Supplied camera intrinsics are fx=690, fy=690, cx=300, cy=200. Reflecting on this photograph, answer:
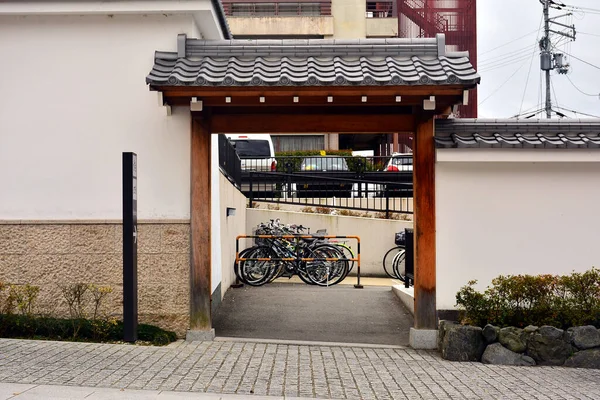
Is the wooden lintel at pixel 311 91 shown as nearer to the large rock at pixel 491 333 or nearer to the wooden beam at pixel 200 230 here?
the wooden beam at pixel 200 230

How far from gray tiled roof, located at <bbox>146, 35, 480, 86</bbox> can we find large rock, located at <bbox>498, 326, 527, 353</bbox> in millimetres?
3040

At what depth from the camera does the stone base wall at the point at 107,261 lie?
30.3ft

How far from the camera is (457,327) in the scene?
337 inches

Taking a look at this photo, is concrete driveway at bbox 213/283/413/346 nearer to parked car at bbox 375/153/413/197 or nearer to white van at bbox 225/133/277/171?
parked car at bbox 375/153/413/197

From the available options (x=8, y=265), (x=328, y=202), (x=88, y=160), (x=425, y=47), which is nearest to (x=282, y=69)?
(x=425, y=47)

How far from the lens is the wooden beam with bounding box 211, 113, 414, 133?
946 centimetres

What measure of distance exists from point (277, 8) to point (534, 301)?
35.4 m

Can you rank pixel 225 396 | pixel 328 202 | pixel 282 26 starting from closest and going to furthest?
1. pixel 225 396
2. pixel 328 202
3. pixel 282 26

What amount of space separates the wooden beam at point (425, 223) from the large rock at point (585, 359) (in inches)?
70.0

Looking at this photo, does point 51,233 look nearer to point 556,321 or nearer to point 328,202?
point 556,321

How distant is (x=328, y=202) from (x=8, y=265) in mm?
11701

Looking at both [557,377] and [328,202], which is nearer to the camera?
Result: [557,377]

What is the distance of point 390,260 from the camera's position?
17.7 metres

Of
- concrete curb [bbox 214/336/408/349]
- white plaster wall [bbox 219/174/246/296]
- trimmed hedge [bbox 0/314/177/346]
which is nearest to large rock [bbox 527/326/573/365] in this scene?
concrete curb [bbox 214/336/408/349]
